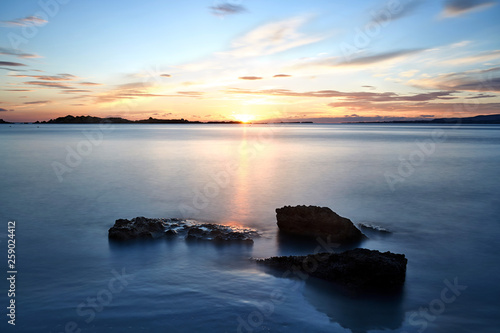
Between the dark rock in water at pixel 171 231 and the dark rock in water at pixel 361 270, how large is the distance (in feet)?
9.09

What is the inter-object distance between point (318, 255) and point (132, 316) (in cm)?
412

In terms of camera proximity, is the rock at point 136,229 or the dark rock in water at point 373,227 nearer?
the rock at point 136,229

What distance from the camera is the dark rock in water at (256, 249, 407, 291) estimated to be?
23.2ft

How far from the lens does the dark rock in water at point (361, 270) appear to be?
708 centimetres

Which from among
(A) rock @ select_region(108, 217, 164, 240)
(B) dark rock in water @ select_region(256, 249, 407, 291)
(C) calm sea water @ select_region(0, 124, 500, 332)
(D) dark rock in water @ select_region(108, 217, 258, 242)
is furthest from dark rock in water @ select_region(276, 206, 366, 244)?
(A) rock @ select_region(108, 217, 164, 240)

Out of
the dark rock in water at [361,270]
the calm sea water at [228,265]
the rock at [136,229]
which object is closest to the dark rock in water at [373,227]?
the calm sea water at [228,265]

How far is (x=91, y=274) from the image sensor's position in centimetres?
787

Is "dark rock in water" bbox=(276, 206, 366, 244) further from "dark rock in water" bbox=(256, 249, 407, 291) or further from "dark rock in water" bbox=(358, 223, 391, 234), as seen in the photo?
"dark rock in water" bbox=(256, 249, 407, 291)

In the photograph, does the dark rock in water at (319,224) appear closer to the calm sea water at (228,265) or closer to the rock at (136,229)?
the calm sea water at (228,265)

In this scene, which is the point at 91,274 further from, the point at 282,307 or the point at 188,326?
the point at 282,307

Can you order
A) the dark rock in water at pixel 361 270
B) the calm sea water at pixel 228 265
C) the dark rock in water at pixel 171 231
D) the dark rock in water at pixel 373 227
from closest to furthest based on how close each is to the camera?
the calm sea water at pixel 228 265 → the dark rock in water at pixel 361 270 → the dark rock in water at pixel 171 231 → the dark rock in water at pixel 373 227

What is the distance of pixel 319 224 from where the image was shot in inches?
400

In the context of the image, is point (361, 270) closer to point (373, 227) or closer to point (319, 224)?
point (319, 224)

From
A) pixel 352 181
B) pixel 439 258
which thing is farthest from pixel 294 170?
pixel 439 258
